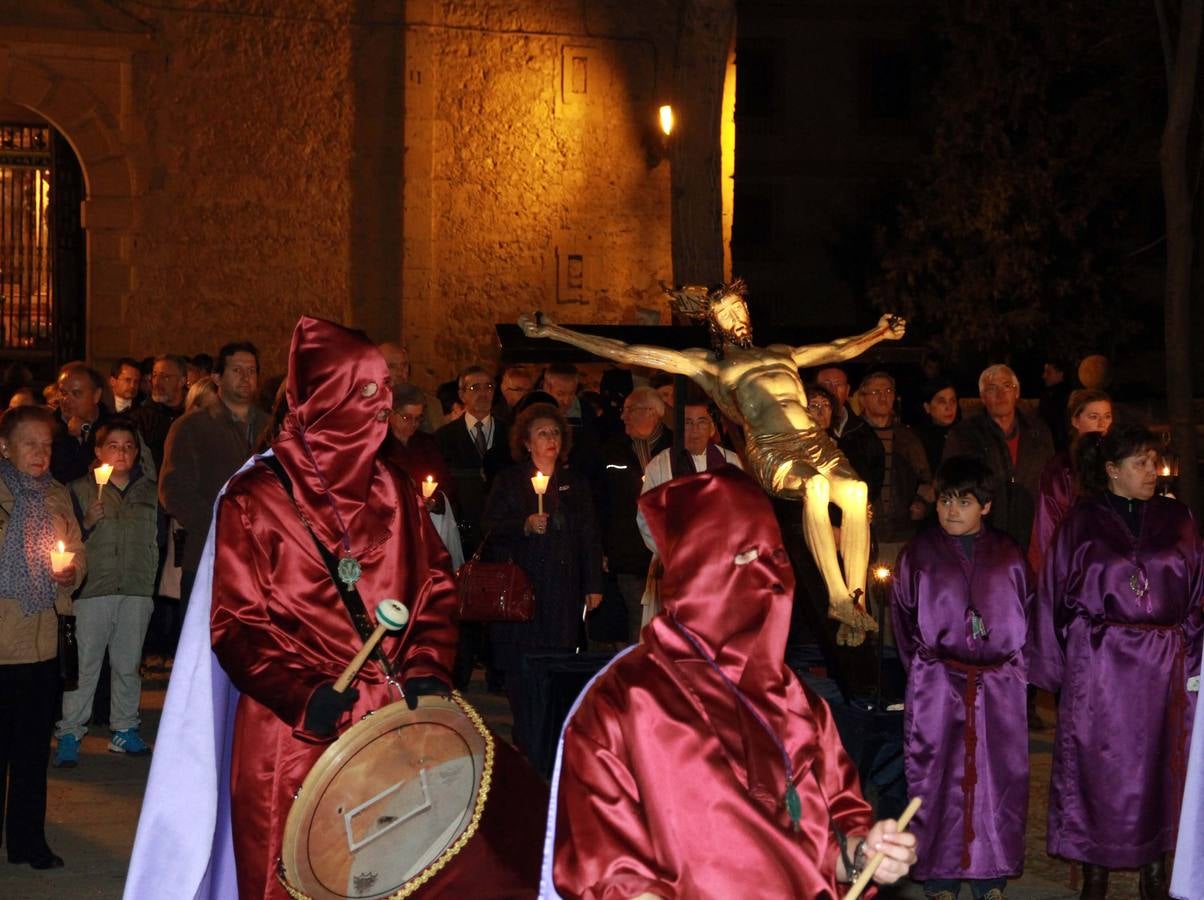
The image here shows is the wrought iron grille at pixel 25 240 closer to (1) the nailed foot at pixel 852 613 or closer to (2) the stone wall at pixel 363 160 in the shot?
(2) the stone wall at pixel 363 160

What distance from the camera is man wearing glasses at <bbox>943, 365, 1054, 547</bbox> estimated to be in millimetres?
10844

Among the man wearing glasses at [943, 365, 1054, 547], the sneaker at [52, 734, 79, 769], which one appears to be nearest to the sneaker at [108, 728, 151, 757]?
the sneaker at [52, 734, 79, 769]

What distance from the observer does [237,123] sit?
19.0m

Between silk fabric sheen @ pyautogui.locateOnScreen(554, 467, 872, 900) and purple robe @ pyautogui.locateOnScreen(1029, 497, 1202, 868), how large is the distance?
331 centimetres

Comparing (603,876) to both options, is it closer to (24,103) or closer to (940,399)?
(940,399)

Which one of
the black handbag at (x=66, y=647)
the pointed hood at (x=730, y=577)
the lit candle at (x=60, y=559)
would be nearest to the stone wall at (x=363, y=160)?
the black handbag at (x=66, y=647)

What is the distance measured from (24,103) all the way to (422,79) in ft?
13.4

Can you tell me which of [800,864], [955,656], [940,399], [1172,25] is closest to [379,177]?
[940,399]

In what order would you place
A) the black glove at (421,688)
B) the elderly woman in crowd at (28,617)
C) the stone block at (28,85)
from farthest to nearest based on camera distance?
the stone block at (28,85) < the elderly woman in crowd at (28,617) < the black glove at (421,688)

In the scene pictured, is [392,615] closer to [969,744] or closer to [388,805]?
[388,805]

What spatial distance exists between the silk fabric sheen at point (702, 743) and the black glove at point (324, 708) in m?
0.93

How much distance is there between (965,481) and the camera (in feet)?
23.0

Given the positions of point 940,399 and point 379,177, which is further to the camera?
point 379,177

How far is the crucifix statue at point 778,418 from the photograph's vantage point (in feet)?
25.1
